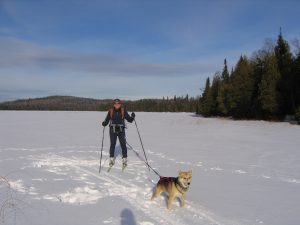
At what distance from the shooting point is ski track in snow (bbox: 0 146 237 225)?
25.6ft

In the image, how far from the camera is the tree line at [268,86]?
136 ft

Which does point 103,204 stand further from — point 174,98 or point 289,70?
point 174,98

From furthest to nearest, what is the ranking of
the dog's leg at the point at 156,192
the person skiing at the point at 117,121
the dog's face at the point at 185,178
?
the person skiing at the point at 117,121
the dog's leg at the point at 156,192
the dog's face at the point at 185,178

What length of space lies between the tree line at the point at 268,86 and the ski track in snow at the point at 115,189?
26938 millimetres

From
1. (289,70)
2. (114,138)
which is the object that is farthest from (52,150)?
(289,70)

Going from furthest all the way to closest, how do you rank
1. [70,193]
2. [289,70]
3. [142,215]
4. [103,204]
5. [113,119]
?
[289,70] → [113,119] → [70,193] → [103,204] → [142,215]

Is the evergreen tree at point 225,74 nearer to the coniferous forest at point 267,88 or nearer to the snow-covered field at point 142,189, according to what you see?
the coniferous forest at point 267,88

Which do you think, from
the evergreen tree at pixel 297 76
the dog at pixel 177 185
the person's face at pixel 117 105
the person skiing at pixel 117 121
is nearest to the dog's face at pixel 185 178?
the dog at pixel 177 185

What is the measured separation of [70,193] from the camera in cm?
925

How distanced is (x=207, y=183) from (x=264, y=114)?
35192mm

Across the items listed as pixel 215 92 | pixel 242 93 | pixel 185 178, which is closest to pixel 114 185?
pixel 185 178

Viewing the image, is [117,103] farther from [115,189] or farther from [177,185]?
[177,185]

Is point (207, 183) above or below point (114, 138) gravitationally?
below

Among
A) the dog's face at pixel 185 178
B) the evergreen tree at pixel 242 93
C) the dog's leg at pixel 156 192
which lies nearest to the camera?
the dog's face at pixel 185 178
